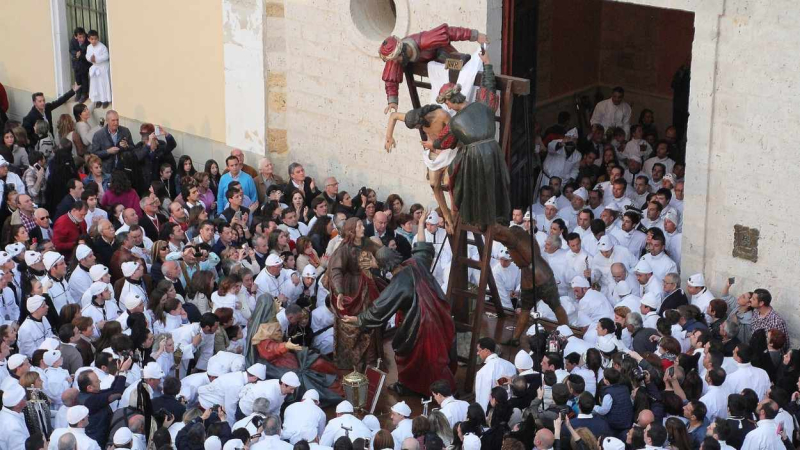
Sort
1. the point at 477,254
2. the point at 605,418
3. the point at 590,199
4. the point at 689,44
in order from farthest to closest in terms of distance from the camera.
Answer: the point at 689,44
the point at 590,199
the point at 477,254
the point at 605,418

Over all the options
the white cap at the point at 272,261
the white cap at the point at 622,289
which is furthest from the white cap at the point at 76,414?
the white cap at the point at 622,289

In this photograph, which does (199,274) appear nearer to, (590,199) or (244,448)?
(244,448)

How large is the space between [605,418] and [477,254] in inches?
184

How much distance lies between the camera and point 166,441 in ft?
42.8

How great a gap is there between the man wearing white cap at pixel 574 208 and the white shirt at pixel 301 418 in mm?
6488

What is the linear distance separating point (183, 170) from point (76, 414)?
26.0 ft

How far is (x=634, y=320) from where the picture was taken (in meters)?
15.6

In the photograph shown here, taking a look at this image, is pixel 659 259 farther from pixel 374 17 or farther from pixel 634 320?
pixel 374 17

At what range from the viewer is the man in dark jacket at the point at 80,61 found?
2328cm

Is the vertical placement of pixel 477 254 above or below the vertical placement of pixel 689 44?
below

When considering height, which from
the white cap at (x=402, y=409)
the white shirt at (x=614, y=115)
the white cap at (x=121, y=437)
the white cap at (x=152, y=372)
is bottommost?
the white cap at (x=402, y=409)

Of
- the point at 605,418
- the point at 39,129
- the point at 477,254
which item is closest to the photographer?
the point at 605,418

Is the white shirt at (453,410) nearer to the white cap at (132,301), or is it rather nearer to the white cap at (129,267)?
the white cap at (132,301)

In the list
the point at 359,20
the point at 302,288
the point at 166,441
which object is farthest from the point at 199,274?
the point at 359,20
